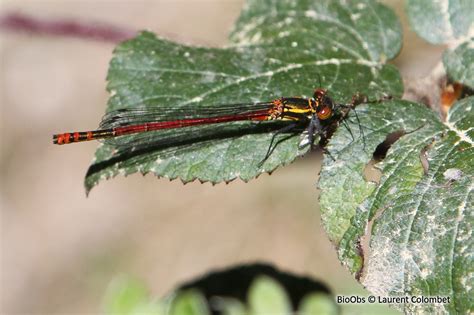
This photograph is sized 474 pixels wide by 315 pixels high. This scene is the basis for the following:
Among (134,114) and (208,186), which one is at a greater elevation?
(208,186)

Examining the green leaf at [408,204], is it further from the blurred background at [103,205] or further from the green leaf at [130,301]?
the blurred background at [103,205]

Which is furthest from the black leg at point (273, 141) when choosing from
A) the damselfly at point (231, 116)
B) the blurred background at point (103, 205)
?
the blurred background at point (103, 205)

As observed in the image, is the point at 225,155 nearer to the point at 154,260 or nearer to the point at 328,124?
the point at 328,124

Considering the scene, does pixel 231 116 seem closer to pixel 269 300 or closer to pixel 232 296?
pixel 269 300

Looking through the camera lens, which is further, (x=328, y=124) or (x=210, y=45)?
(x=210, y=45)

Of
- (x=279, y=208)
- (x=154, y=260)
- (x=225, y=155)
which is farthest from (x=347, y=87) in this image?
(x=154, y=260)

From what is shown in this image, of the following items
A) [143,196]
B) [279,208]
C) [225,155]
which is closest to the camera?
[225,155]

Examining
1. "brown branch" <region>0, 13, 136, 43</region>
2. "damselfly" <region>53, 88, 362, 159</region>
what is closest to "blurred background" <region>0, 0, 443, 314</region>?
"brown branch" <region>0, 13, 136, 43</region>
